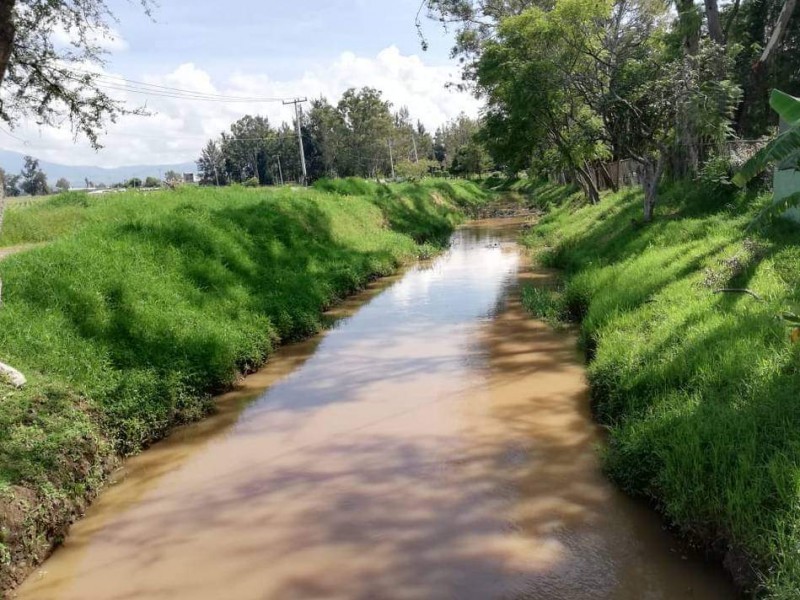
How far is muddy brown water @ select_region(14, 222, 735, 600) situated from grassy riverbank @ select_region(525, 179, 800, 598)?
34cm

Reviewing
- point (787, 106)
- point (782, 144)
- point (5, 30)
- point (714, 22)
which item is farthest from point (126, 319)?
point (714, 22)

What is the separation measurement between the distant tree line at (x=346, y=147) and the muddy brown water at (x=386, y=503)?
1665 inches

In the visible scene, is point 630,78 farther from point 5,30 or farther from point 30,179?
point 30,179

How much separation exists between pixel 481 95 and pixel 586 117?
24.5 ft

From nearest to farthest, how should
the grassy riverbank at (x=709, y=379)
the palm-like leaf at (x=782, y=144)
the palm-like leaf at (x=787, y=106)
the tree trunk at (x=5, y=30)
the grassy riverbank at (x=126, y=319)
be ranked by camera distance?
the grassy riverbank at (x=709, y=379) → the palm-like leaf at (x=782, y=144) → the grassy riverbank at (x=126, y=319) → the palm-like leaf at (x=787, y=106) → the tree trunk at (x=5, y=30)

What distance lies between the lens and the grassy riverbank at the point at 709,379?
3898 millimetres

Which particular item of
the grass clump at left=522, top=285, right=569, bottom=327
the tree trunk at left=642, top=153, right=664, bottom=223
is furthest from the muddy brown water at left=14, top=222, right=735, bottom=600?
the tree trunk at left=642, top=153, right=664, bottom=223

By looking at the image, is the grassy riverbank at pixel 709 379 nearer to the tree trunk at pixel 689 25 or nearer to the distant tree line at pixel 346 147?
the tree trunk at pixel 689 25

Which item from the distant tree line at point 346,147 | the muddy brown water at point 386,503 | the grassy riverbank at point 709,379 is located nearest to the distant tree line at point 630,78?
the grassy riverbank at point 709,379

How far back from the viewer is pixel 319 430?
6.95m

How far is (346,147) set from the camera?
219 ft

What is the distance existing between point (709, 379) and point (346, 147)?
211ft

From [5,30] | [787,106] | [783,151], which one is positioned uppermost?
[5,30]

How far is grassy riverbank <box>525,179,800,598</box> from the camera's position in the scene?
153 inches
